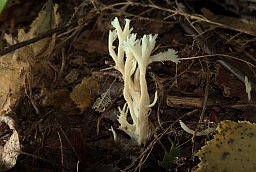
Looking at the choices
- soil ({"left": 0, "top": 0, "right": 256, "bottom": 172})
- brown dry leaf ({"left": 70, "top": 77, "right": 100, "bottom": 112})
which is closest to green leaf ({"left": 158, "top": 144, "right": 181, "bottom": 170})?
soil ({"left": 0, "top": 0, "right": 256, "bottom": 172})

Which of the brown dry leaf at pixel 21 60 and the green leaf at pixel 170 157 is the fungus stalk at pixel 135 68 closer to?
the green leaf at pixel 170 157

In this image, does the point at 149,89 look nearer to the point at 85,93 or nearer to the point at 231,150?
the point at 85,93

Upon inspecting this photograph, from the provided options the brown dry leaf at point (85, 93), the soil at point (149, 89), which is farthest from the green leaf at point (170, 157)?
the brown dry leaf at point (85, 93)

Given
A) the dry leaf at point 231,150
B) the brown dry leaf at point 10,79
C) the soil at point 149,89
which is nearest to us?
the dry leaf at point 231,150

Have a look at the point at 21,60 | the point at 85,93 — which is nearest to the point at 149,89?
the point at 85,93

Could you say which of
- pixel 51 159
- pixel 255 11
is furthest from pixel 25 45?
pixel 255 11

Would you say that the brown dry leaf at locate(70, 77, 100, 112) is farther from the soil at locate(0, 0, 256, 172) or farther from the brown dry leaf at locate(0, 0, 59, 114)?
the brown dry leaf at locate(0, 0, 59, 114)

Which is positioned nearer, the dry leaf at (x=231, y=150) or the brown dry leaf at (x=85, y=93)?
the dry leaf at (x=231, y=150)
